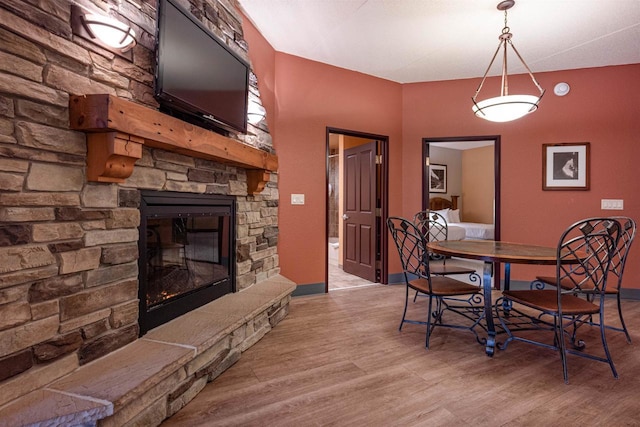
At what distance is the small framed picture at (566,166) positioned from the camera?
157 inches

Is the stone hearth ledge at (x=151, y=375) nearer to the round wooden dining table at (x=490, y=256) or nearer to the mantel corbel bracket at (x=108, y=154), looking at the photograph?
the mantel corbel bracket at (x=108, y=154)

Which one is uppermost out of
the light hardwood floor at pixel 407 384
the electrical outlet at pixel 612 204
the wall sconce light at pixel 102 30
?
the wall sconce light at pixel 102 30

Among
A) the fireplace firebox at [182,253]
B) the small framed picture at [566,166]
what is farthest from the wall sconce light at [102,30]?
the small framed picture at [566,166]

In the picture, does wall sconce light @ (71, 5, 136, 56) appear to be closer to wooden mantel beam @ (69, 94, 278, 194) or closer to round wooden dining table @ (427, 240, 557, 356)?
wooden mantel beam @ (69, 94, 278, 194)

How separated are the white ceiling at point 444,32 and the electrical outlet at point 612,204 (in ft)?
5.28

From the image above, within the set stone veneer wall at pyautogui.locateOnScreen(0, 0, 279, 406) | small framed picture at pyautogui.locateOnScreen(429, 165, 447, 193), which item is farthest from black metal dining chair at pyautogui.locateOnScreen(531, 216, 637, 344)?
small framed picture at pyautogui.locateOnScreen(429, 165, 447, 193)

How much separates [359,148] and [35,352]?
4.30 m

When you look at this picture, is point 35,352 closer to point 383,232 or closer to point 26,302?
point 26,302

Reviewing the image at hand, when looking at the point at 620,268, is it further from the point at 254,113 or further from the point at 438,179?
the point at 438,179

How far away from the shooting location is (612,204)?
3.92 m

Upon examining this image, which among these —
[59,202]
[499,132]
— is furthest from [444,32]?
[59,202]

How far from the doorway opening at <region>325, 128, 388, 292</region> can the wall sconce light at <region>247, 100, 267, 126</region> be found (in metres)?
1.15

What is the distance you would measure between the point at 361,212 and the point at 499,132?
2059 mm

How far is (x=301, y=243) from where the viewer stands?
12.7 ft
